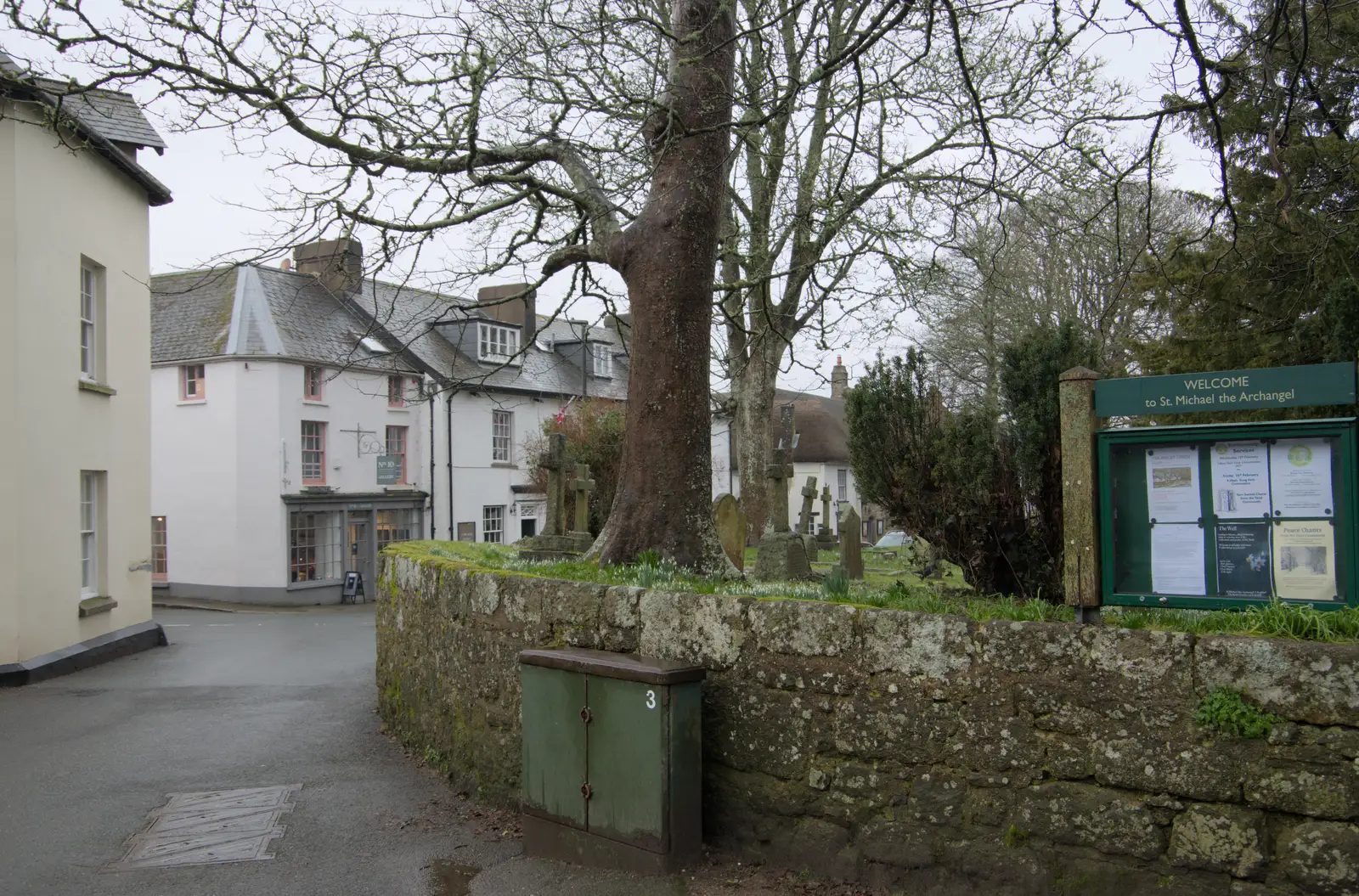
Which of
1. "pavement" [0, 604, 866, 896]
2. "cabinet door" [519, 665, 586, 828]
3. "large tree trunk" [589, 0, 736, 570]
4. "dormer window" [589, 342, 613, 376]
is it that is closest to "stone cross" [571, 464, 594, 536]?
"pavement" [0, 604, 866, 896]

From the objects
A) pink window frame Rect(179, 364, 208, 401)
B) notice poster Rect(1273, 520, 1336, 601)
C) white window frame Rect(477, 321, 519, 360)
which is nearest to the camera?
notice poster Rect(1273, 520, 1336, 601)

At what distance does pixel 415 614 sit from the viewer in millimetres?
8984

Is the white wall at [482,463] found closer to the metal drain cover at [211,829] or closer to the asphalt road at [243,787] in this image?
the asphalt road at [243,787]

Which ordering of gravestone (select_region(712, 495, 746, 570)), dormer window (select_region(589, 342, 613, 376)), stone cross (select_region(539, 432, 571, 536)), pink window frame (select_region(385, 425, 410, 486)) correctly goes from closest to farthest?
1. gravestone (select_region(712, 495, 746, 570))
2. stone cross (select_region(539, 432, 571, 536))
3. pink window frame (select_region(385, 425, 410, 486))
4. dormer window (select_region(589, 342, 613, 376))

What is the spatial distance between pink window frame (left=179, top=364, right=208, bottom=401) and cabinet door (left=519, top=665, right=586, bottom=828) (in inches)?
1062

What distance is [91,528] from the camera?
15.8 metres

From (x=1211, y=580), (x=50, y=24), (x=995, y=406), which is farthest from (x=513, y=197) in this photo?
(x=1211, y=580)

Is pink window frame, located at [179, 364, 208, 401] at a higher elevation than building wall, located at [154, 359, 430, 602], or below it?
higher

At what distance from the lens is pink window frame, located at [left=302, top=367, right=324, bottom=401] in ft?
99.6

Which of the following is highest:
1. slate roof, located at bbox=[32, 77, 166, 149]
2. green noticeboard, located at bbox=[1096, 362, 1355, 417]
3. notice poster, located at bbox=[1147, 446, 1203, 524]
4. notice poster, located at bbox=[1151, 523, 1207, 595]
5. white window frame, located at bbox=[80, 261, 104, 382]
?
slate roof, located at bbox=[32, 77, 166, 149]

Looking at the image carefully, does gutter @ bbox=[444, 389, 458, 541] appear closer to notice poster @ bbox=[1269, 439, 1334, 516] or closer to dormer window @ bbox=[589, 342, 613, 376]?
dormer window @ bbox=[589, 342, 613, 376]

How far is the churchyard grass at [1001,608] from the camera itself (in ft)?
14.1

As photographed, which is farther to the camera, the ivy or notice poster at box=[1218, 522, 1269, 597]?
notice poster at box=[1218, 522, 1269, 597]

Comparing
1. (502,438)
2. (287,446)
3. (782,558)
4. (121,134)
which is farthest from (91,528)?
(502,438)
